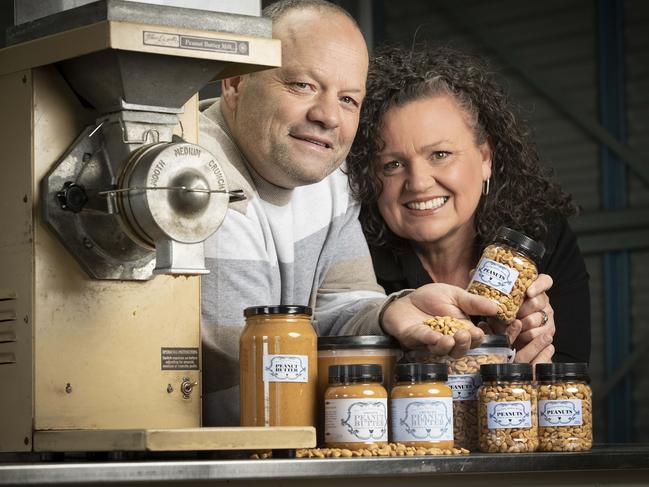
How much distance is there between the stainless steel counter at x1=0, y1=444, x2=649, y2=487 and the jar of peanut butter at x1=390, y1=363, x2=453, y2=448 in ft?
0.22

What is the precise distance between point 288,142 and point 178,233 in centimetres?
54

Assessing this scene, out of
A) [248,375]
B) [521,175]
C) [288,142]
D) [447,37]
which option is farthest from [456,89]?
[447,37]

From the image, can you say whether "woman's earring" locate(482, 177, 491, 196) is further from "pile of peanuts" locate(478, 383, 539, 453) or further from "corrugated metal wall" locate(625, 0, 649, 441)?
"corrugated metal wall" locate(625, 0, 649, 441)

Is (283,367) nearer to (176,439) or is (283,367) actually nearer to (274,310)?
(274,310)

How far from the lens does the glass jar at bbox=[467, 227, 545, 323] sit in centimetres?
191

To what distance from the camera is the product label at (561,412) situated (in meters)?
1.73

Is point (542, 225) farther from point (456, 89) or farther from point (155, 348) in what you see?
point (155, 348)

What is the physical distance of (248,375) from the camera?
5.47 ft

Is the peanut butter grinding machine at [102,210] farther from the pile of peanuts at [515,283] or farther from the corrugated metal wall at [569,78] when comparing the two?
the corrugated metal wall at [569,78]

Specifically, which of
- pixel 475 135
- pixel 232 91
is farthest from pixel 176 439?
pixel 475 135

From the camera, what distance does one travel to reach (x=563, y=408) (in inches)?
68.2

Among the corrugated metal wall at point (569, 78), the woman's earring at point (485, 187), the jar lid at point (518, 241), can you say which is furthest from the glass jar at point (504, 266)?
the corrugated metal wall at point (569, 78)

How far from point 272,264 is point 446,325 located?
315 millimetres

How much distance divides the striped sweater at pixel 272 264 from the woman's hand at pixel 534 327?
0.79ft
